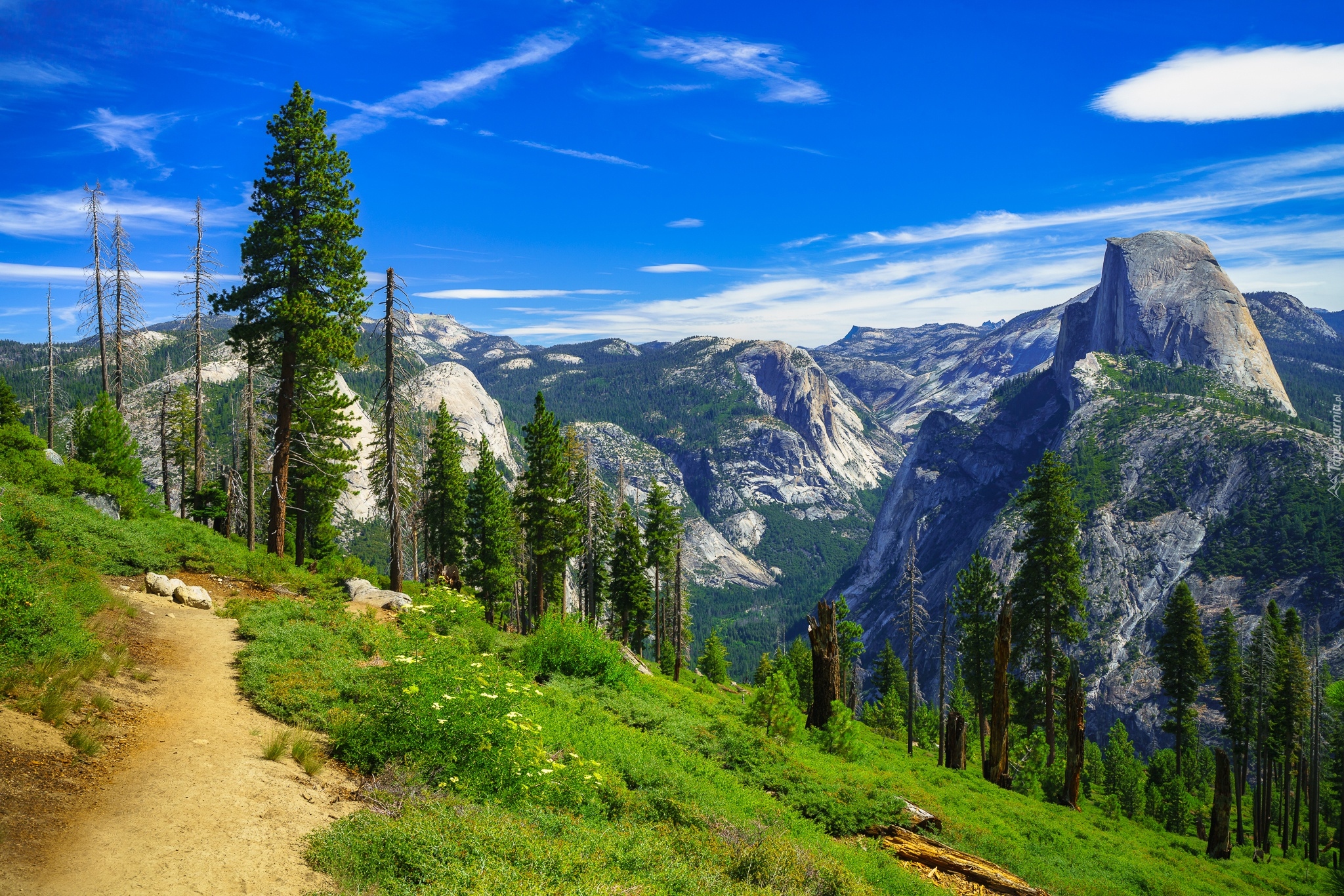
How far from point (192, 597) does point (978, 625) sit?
4089cm

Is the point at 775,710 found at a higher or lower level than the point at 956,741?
higher

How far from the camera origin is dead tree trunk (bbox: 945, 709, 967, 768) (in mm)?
30031

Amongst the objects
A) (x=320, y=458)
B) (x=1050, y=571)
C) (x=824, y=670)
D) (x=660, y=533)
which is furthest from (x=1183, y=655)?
(x=320, y=458)

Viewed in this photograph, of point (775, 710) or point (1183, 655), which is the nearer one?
point (775, 710)

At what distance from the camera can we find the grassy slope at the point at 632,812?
22.5 ft

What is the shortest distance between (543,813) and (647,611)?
46516 mm

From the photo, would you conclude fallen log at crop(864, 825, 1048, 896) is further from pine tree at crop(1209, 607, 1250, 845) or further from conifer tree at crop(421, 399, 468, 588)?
pine tree at crop(1209, 607, 1250, 845)

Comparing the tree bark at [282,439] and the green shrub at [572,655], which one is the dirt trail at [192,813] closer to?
the green shrub at [572,655]

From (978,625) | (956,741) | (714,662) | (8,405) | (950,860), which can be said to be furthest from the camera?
(714,662)

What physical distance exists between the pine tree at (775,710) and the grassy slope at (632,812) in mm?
481

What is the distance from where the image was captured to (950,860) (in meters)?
12.3

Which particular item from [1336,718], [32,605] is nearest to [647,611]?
[32,605]
